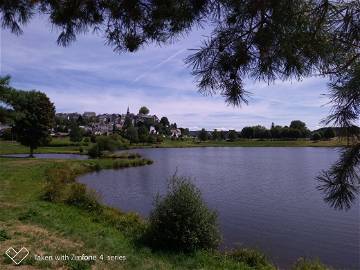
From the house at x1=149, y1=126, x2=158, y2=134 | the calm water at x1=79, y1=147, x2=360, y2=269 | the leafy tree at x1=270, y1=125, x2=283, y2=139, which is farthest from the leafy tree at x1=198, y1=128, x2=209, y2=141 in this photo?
the calm water at x1=79, y1=147, x2=360, y2=269

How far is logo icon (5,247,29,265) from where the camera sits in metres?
8.16

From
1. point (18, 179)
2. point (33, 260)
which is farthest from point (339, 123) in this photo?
point (18, 179)

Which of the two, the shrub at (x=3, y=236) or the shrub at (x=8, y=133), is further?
the shrub at (x=8, y=133)

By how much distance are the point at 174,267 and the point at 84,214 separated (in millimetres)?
7378

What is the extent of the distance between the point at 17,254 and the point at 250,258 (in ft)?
23.2

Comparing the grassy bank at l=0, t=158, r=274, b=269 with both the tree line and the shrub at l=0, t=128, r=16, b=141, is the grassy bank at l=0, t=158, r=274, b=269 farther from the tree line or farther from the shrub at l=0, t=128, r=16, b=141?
the tree line

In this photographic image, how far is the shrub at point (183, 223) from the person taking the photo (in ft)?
38.8

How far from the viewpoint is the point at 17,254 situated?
8570mm

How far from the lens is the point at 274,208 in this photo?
2427cm

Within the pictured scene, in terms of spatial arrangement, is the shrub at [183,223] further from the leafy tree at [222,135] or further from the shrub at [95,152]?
the leafy tree at [222,135]

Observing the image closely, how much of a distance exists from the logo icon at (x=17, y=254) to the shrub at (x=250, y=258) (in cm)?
635

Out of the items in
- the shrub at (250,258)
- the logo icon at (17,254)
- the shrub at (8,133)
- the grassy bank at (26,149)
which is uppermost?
the shrub at (8,133)

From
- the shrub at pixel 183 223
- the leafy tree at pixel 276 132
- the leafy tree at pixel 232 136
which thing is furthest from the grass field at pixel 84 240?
the leafy tree at pixel 232 136

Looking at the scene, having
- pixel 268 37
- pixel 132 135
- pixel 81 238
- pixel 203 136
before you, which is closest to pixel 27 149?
pixel 132 135
